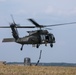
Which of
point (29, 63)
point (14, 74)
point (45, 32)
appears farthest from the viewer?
point (45, 32)

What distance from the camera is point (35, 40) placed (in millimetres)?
61562

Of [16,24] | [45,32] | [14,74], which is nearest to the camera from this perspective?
[14,74]

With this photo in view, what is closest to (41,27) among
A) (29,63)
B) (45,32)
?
(45,32)

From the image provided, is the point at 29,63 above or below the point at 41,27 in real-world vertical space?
below

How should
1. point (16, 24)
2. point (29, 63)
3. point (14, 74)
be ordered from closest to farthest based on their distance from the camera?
point (14, 74)
point (29, 63)
point (16, 24)

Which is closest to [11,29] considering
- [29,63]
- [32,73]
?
[29,63]

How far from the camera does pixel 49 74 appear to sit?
32812 millimetres

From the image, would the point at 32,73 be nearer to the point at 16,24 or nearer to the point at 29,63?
the point at 29,63

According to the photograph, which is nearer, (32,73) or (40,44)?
(32,73)

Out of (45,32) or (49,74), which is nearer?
(49,74)

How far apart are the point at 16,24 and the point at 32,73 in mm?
31491

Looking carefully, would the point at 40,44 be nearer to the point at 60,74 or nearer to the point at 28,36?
the point at 28,36

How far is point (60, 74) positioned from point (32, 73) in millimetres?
2564

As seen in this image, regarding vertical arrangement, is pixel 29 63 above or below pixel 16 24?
below
